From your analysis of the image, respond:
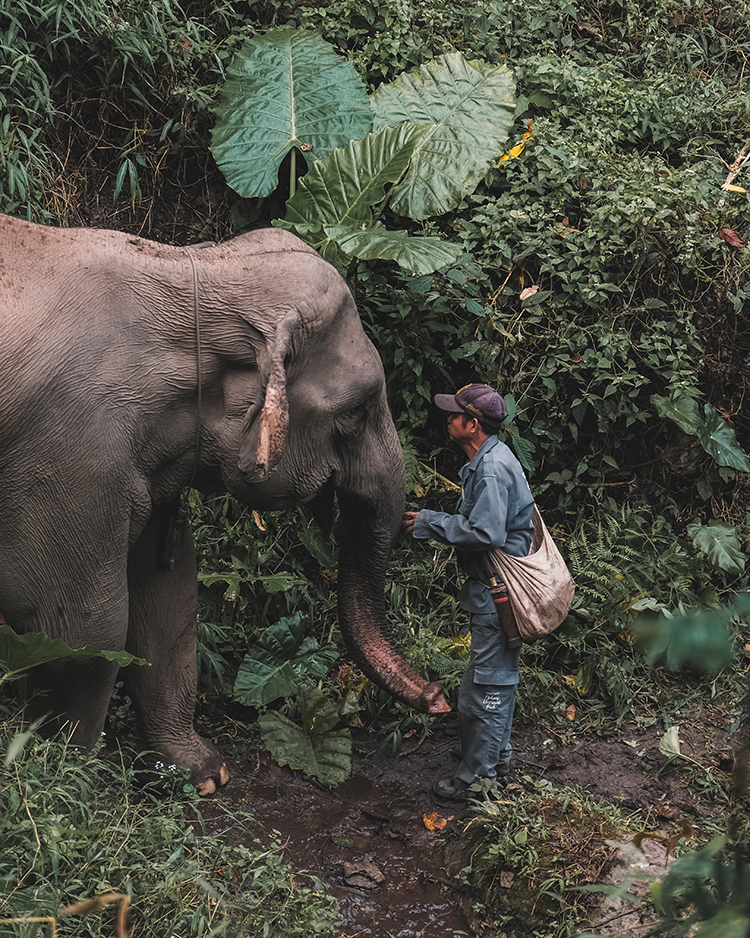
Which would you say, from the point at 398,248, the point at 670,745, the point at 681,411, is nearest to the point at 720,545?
the point at 681,411

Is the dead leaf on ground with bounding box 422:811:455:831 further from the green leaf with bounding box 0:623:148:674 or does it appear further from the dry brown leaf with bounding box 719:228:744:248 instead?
the dry brown leaf with bounding box 719:228:744:248

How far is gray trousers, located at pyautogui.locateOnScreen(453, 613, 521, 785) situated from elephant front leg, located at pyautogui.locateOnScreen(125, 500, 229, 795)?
115 cm

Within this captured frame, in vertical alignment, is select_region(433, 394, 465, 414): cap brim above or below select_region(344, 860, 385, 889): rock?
above

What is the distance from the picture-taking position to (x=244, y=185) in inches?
241

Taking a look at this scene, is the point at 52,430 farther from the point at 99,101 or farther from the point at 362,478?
the point at 99,101

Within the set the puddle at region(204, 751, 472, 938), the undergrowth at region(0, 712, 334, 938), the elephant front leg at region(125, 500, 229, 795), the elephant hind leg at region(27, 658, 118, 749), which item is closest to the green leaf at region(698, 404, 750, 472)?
the puddle at region(204, 751, 472, 938)

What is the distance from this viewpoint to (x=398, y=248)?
530 centimetres

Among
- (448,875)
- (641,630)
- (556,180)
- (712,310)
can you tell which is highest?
(641,630)

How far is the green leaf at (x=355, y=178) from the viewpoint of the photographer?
5.65m

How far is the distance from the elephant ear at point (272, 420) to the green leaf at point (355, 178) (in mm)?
2141

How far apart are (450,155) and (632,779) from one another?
3.62m

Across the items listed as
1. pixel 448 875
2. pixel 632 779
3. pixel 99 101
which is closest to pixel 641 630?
pixel 448 875

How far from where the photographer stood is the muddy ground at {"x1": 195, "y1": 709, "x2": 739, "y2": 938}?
4.06 m

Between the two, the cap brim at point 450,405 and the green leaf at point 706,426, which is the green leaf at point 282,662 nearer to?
the cap brim at point 450,405
